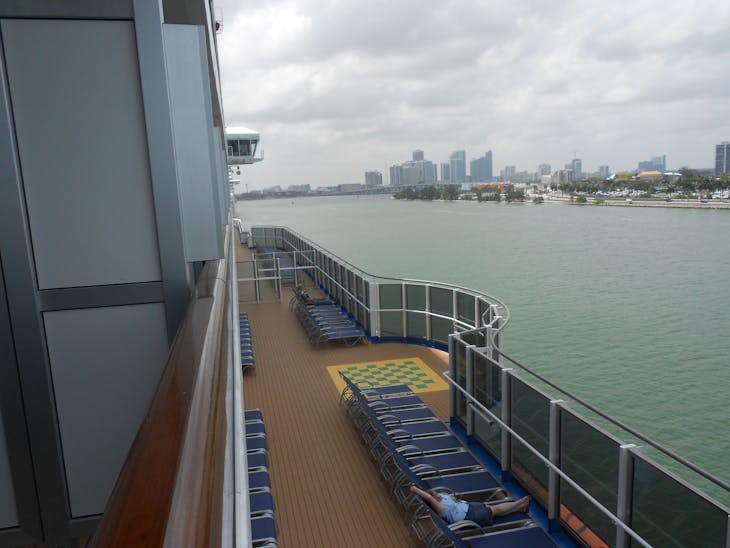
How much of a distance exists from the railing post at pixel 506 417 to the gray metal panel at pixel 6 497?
4282mm

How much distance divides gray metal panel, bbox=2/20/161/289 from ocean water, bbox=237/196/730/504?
11360 mm

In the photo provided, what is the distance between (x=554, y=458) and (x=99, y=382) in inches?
149

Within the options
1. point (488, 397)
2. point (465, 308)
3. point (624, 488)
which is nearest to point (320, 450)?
point (488, 397)

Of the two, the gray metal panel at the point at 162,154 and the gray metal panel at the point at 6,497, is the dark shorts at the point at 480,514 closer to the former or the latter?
the gray metal panel at the point at 162,154

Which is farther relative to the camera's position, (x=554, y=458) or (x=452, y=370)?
(x=452, y=370)

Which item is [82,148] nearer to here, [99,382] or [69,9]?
[69,9]

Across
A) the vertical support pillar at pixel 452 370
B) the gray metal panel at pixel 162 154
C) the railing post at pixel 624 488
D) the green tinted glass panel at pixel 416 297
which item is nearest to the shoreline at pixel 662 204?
the green tinted glass panel at pixel 416 297

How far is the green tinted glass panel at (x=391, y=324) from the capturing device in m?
12.0

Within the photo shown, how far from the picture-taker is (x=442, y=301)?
11242mm

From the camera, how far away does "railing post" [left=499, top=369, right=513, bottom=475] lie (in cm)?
600

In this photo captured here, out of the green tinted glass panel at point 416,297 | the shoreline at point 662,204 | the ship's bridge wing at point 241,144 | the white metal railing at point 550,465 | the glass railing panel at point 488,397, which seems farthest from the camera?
the shoreline at point 662,204

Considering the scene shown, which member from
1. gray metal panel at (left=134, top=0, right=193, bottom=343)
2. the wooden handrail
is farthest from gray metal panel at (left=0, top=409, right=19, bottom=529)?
the wooden handrail

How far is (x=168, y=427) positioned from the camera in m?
1.33

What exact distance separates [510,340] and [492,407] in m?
15.6
